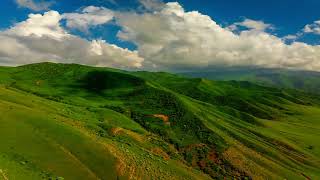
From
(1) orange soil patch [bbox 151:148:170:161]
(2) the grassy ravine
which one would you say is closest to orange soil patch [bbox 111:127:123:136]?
(2) the grassy ravine

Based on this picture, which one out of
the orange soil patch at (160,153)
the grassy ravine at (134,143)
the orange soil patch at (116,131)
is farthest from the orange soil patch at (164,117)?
the orange soil patch at (116,131)

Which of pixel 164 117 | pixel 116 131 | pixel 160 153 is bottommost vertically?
pixel 160 153

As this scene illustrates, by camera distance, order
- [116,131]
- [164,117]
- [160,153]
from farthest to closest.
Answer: [164,117] < [116,131] < [160,153]

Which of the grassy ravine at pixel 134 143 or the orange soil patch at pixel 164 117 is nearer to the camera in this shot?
the grassy ravine at pixel 134 143

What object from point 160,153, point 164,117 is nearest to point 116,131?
point 160,153

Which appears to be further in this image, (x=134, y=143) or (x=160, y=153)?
(x=160, y=153)

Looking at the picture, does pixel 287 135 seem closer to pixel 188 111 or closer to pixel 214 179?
pixel 188 111

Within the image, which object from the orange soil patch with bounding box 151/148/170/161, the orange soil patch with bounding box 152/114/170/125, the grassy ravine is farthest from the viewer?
the orange soil patch with bounding box 152/114/170/125

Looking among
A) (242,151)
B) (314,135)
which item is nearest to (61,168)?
(242,151)

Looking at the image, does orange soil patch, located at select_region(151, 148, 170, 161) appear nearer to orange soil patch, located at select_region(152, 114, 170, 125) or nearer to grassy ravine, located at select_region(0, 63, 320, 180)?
grassy ravine, located at select_region(0, 63, 320, 180)

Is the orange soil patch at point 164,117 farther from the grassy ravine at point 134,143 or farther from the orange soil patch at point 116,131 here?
the orange soil patch at point 116,131

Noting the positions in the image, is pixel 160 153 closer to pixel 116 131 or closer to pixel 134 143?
pixel 134 143

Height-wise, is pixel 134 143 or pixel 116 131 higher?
pixel 116 131

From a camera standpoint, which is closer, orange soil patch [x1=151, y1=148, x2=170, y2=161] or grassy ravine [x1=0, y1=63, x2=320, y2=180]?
grassy ravine [x1=0, y1=63, x2=320, y2=180]
